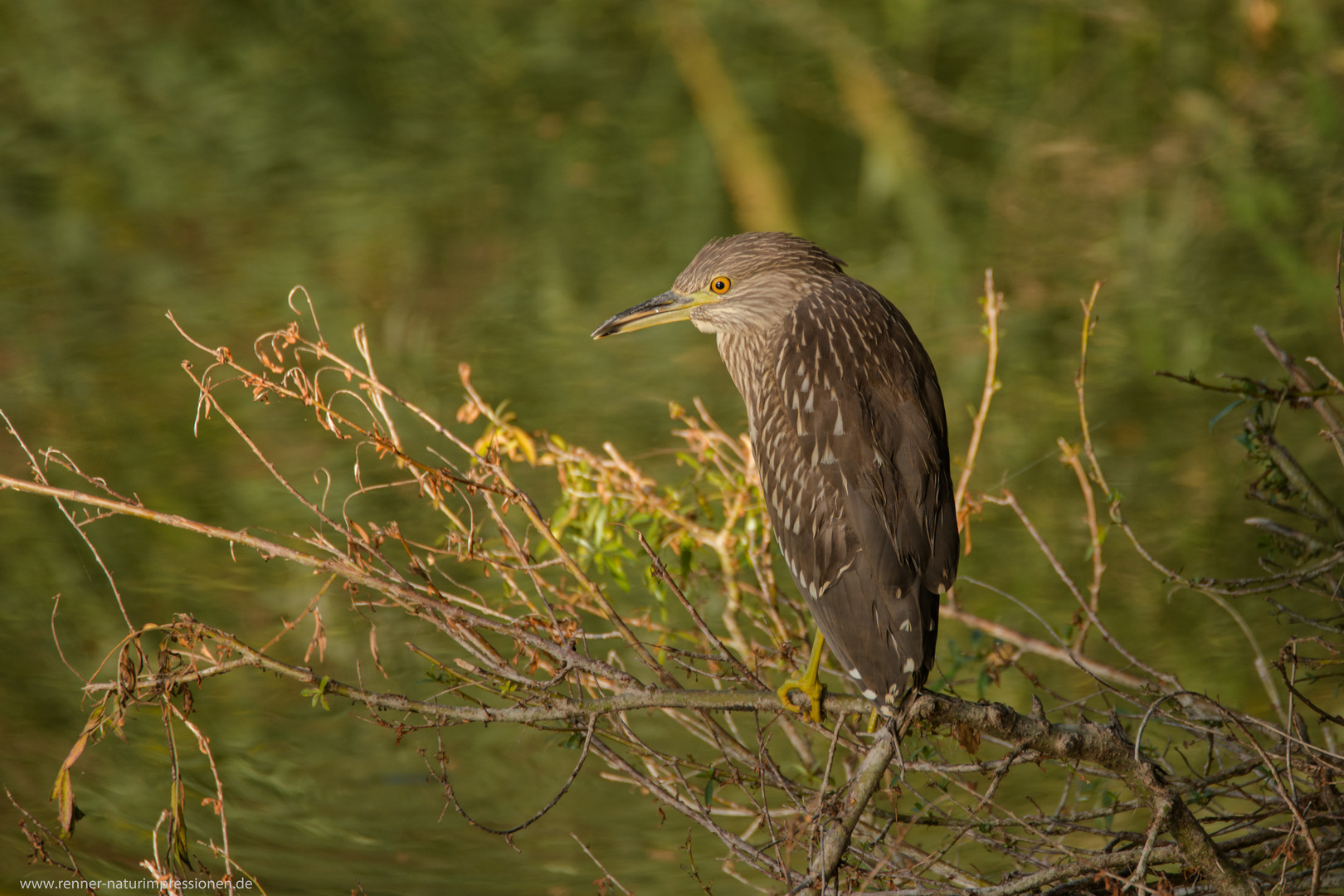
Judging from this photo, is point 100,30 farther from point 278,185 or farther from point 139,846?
point 139,846

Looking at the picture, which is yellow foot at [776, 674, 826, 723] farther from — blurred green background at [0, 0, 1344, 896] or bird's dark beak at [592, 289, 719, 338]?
blurred green background at [0, 0, 1344, 896]

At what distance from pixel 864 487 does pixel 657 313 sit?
3.34 feet

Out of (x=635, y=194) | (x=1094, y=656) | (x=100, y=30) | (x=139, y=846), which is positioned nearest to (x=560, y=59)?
(x=635, y=194)

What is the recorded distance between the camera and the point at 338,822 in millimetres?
4281

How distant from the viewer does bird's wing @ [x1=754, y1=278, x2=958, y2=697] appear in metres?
2.78

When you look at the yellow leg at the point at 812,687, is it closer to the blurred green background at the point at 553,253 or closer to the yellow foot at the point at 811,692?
the yellow foot at the point at 811,692

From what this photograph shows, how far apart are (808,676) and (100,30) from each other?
8.75m

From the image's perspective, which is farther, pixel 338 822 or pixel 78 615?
pixel 78 615

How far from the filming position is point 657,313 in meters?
3.67

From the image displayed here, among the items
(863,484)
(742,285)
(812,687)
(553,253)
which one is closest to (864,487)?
(863,484)

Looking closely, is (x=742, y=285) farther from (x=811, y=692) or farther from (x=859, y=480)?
(x=811, y=692)

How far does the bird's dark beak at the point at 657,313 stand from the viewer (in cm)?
363

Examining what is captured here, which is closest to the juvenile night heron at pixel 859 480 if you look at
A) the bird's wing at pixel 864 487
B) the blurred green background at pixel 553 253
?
the bird's wing at pixel 864 487

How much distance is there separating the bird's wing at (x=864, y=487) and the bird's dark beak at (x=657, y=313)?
0.50m
